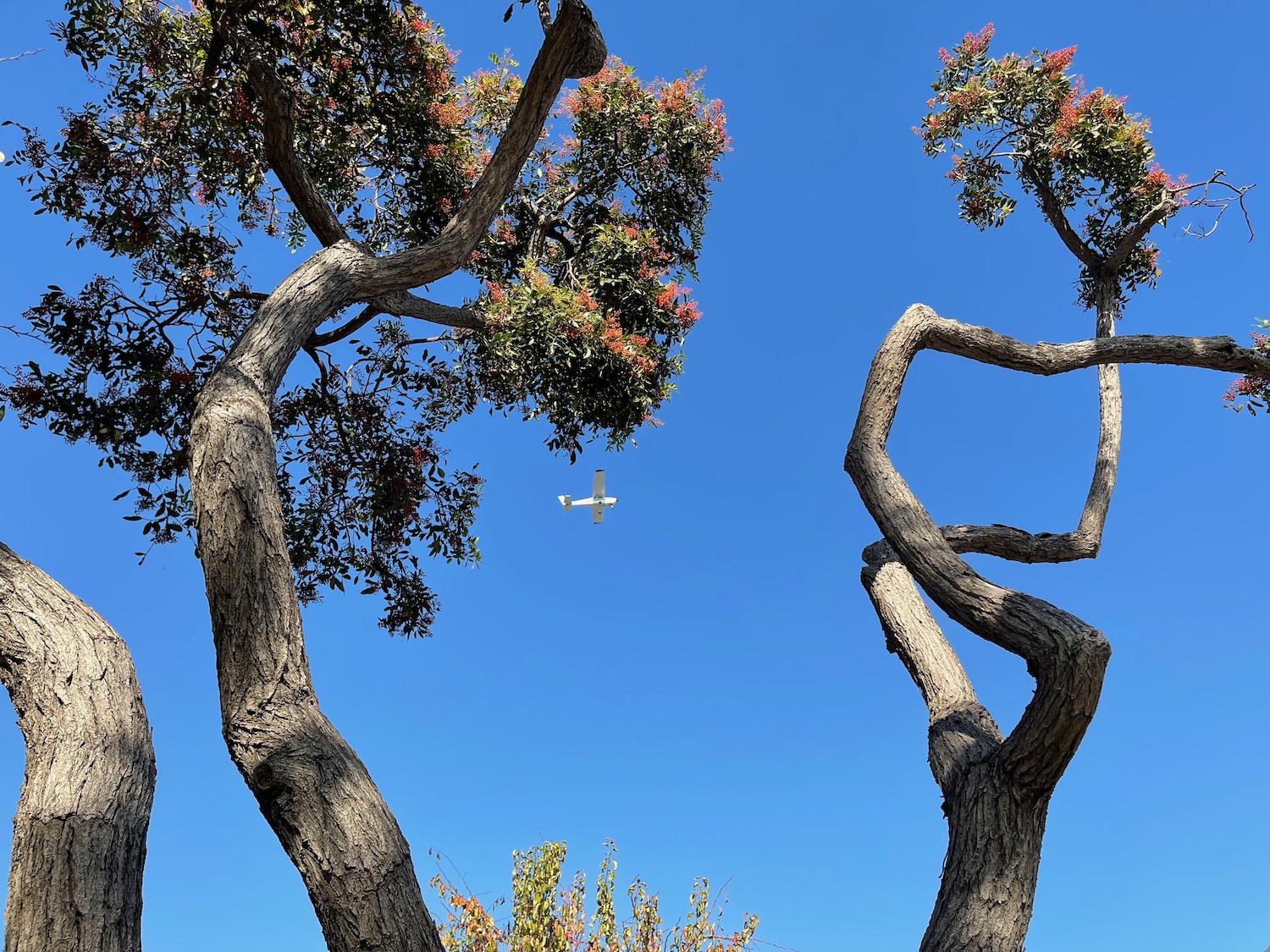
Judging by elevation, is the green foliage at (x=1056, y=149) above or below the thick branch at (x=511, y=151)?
above

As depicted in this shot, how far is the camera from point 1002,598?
12.3 ft

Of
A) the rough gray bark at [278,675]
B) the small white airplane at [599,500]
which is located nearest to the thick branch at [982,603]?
the rough gray bark at [278,675]

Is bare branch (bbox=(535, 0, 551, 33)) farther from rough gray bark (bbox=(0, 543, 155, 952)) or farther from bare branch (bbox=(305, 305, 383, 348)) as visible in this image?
rough gray bark (bbox=(0, 543, 155, 952))

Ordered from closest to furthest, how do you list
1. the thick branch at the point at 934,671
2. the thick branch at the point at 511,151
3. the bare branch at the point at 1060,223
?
the thick branch at the point at 934,671
the thick branch at the point at 511,151
the bare branch at the point at 1060,223

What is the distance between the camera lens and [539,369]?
8305 mm

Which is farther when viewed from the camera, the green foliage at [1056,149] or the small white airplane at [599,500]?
the small white airplane at [599,500]

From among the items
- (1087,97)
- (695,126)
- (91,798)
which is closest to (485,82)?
(695,126)

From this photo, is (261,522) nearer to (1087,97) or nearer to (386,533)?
(386,533)

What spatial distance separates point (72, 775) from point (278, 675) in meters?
0.69

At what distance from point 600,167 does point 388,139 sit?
218 cm

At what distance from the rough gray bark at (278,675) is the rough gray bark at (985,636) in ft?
6.81

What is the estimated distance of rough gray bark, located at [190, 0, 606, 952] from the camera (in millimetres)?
2824

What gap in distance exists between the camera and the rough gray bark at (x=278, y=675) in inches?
111

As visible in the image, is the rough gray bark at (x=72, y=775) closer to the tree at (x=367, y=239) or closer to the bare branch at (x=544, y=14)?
the tree at (x=367, y=239)
